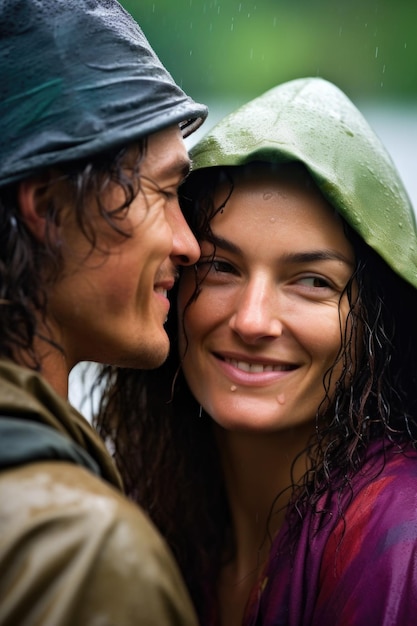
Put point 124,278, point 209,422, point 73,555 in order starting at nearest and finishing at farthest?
point 73,555
point 124,278
point 209,422

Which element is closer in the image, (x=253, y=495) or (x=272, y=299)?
(x=272, y=299)

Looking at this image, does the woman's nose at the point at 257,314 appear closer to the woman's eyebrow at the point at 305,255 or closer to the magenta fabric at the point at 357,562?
the woman's eyebrow at the point at 305,255

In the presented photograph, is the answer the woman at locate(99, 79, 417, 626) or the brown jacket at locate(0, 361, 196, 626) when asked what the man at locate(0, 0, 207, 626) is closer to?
the brown jacket at locate(0, 361, 196, 626)

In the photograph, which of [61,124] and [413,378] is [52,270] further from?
[413,378]

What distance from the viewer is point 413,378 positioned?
8.49ft

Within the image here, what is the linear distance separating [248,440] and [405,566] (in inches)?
28.9

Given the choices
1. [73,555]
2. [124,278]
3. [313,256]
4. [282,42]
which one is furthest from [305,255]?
[282,42]

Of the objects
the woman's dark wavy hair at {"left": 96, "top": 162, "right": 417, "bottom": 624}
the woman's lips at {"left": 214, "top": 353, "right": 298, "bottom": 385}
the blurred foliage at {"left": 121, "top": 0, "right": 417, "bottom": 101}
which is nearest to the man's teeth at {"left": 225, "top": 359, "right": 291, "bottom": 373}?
the woman's lips at {"left": 214, "top": 353, "right": 298, "bottom": 385}

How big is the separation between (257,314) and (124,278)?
0.53 metres

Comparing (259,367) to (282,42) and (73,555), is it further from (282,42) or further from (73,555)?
(282,42)

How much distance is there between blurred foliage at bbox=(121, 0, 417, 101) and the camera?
709 centimetres

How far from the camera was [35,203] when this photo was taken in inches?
73.7

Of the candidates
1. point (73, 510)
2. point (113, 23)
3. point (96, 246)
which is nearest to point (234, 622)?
point (96, 246)

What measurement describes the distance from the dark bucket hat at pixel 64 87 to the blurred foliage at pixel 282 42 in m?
5.07
